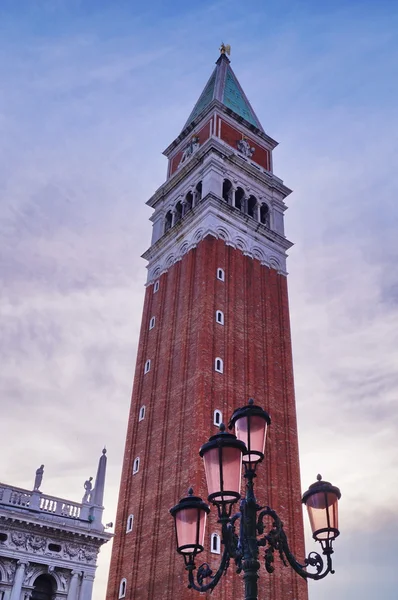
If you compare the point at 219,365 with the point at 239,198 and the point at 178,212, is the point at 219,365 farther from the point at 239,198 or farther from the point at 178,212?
the point at 178,212

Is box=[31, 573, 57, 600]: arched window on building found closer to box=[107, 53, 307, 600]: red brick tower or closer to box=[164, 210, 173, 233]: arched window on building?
box=[107, 53, 307, 600]: red brick tower

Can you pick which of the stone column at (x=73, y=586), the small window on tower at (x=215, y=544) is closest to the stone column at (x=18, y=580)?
the stone column at (x=73, y=586)

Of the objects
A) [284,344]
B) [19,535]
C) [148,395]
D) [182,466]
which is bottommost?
[19,535]

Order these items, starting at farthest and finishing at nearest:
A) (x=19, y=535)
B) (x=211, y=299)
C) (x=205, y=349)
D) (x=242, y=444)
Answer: (x=211, y=299)
(x=205, y=349)
(x=19, y=535)
(x=242, y=444)

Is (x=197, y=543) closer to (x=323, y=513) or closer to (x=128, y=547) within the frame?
(x=323, y=513)

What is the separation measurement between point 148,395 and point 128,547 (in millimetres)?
8478

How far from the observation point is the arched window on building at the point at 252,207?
1681 inches

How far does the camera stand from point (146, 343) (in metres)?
39.7

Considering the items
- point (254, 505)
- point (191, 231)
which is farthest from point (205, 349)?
point (254, 505)

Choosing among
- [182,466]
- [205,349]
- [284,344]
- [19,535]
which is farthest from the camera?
[284,344]

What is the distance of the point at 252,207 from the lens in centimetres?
Result: 4322

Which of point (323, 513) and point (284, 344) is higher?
point (284, 344)

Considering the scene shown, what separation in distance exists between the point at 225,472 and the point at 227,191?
34.2 metres

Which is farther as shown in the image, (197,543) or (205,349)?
(205,349)
